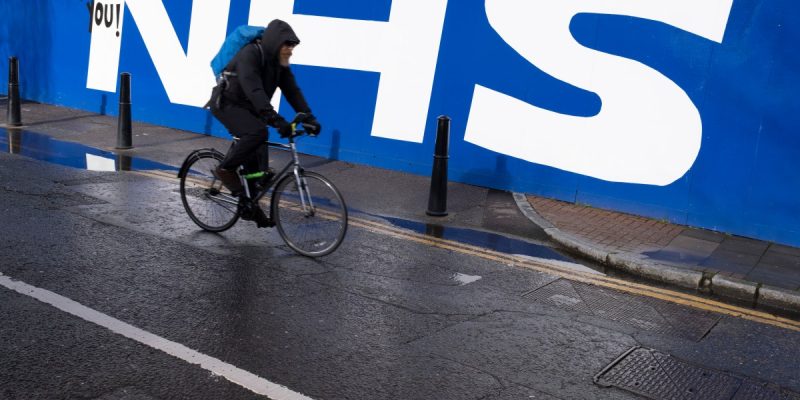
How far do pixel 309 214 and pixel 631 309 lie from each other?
109 inches

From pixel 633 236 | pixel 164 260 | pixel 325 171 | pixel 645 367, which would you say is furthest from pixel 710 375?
pixel 325 171

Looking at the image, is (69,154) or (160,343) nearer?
(160,343)

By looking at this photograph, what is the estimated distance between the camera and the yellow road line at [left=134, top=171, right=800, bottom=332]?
6359mm

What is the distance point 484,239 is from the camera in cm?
826

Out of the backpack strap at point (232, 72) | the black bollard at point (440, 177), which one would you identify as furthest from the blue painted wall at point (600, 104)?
the backpack strap at point (232, 72)

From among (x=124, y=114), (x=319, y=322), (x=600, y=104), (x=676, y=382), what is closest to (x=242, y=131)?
(x=319, y=322)

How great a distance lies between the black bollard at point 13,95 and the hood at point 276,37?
8.41 metres

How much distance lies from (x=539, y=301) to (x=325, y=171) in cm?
557

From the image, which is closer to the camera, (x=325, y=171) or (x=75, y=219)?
(x=75, y=219)

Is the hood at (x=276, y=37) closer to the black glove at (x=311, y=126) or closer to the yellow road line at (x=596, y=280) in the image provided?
the black glove at (x=311, y=126)

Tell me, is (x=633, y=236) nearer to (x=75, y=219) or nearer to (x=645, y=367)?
(x=645, y=367)

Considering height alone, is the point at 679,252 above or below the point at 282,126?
below

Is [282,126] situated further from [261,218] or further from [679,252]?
[679,252]

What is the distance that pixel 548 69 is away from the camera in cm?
998
